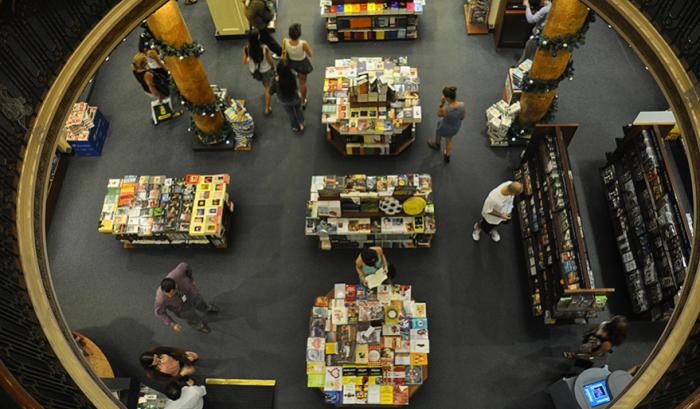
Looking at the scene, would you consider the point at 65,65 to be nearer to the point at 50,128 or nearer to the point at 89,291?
the point at 50,128

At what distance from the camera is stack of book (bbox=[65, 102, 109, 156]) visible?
30.5 feet

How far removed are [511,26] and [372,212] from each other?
518 centimetres

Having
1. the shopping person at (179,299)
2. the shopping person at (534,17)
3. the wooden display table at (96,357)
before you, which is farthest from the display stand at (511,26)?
the wooden display table at (96,357)

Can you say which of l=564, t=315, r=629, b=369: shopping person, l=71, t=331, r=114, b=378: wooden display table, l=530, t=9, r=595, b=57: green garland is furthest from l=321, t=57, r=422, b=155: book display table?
l=71, t=331, r=114, b=378: wooden display table

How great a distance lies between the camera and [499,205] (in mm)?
7344

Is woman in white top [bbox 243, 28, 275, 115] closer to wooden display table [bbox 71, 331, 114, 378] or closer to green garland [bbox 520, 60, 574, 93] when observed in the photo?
green garland [bbox 520, 60, 574, 93]

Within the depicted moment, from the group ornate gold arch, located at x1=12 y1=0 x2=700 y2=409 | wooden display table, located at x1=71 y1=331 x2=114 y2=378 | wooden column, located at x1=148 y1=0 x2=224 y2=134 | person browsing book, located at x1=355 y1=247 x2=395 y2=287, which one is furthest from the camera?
wooden column, located at x1=148 y1=0 x2=224 y2=134

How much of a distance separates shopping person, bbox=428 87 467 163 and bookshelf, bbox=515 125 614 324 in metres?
1.22

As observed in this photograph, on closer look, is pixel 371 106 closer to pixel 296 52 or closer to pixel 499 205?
pixel 296 52

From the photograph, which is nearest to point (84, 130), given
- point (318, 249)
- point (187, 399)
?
point (318, 249)

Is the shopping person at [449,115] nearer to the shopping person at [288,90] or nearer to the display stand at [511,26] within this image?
the shopping person at [288,90]

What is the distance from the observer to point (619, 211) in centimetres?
807

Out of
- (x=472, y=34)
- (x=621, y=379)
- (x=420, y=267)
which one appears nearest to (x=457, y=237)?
(x=420, y=267)

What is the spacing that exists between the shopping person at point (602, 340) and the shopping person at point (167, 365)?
5.17 metres
